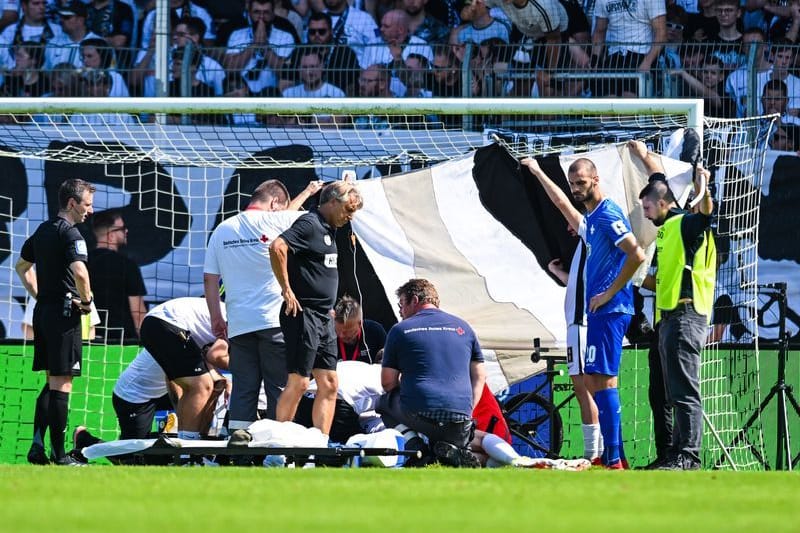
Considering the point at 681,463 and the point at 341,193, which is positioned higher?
the point at 341,193

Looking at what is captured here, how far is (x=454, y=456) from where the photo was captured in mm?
8914

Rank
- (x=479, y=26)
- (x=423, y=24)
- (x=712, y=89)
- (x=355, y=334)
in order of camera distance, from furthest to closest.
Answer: (x=423, y=24), (x=479, y=26), (x=712, y=89), (x=355, y=334)

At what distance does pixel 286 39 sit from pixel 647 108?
6.48m

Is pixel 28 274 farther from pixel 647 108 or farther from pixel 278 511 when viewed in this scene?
pixel 278 511

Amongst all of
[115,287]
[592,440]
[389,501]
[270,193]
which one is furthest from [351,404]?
[389,501]

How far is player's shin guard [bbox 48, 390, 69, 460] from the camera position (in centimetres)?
937

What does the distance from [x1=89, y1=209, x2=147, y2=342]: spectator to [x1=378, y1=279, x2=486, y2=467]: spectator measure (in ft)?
11.9

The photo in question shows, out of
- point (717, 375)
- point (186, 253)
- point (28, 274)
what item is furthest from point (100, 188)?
point (717, 375)

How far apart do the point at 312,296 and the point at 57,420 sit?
2.01 meters

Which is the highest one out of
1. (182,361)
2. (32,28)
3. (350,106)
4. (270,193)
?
(32,28)

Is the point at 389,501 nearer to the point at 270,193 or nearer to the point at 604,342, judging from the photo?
the point at 604,342

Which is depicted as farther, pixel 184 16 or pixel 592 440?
pixel 184 16

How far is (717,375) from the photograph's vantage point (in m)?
11.2

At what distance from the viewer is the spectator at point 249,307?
959 centimetres
